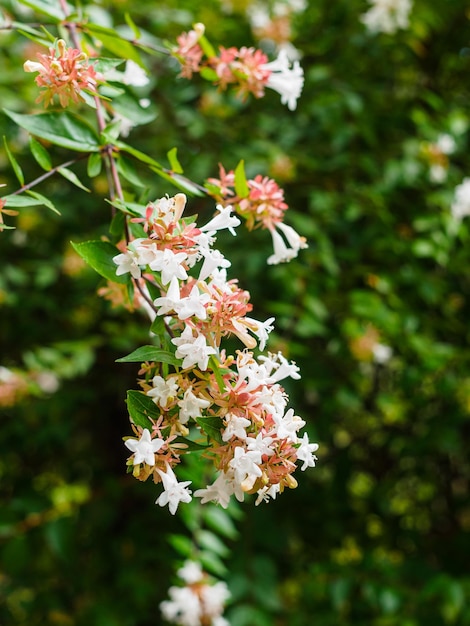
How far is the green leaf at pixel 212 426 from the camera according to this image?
61 cm

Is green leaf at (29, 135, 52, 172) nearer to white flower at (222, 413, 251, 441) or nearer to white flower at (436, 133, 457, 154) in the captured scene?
white flower at (222, 413, 251, 441)

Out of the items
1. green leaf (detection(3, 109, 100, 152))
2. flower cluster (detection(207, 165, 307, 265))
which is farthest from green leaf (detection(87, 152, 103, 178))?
flower cluster (detection(207, 165, 307, 265))

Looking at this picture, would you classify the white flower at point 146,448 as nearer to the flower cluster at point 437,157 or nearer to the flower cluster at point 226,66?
the flower cluster at point 226,66

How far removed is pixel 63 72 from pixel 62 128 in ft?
0.39

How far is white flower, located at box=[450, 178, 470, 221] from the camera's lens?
1.80 meters

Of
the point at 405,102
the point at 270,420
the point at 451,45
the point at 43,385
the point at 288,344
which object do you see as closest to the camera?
the point at 270,420

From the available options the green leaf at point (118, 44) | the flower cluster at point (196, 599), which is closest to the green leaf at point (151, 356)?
the green leaf at point (118, 44)

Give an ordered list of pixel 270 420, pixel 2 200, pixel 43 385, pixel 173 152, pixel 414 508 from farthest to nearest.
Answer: pixel 414 508, pixel 43 385, pixel 173 152, pixel 2 200, pixel 270 420

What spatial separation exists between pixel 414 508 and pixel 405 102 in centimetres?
154

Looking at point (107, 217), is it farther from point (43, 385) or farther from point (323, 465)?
point (323, 465)

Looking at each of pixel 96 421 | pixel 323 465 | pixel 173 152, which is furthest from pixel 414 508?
pixel 173 152

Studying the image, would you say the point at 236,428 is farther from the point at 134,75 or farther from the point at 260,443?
the point at 134,75

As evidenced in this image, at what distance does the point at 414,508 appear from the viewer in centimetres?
274

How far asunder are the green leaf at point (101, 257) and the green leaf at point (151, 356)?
0.10 meters
